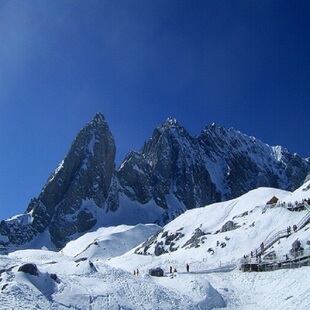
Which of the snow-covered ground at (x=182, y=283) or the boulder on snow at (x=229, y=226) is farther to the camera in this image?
the boulder on snow at (x=229, y=226)

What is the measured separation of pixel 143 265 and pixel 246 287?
22.9 meters

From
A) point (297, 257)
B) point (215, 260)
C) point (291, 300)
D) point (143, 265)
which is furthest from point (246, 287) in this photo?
point (143, 265)

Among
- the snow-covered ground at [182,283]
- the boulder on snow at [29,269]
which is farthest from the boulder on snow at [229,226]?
the boulder on snow at [29,269]

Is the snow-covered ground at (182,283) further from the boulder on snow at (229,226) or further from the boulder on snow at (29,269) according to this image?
the boulder on snow at (229,226)

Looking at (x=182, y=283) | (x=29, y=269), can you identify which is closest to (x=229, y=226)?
(x=182, y=283)

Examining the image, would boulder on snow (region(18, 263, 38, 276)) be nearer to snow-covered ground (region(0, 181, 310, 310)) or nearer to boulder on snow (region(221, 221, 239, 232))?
snow-covered ground (region(0, 181, 310, 310))

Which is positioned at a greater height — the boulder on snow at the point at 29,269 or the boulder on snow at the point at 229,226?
the boulder on snow at the point at 229,226

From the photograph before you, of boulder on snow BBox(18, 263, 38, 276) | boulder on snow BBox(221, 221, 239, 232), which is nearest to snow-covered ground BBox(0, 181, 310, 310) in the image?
boulder on snow BBox(18, 263, 38, 276)

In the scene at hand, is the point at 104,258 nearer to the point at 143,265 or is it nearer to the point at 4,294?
the point at 143,265

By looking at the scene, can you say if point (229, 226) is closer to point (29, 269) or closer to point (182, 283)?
point (182, 283)

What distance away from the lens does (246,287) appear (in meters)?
37.6

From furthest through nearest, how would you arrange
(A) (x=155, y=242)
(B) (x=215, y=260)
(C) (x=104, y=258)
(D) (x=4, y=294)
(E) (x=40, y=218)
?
(E) (x=40, y=218) < (C) (x=104, y=258) < (A) (x=155, y=242) < (B) (x=215, y=260) < (D) (x=4, y=294)

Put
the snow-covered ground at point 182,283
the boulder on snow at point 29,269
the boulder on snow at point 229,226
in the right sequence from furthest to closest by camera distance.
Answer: the boulder on snow at point 229,226
the boulder on snow at point 29,269
the snow-covered ground at point 182,283

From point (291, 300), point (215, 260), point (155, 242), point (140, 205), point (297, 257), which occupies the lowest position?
point (291, 300)
